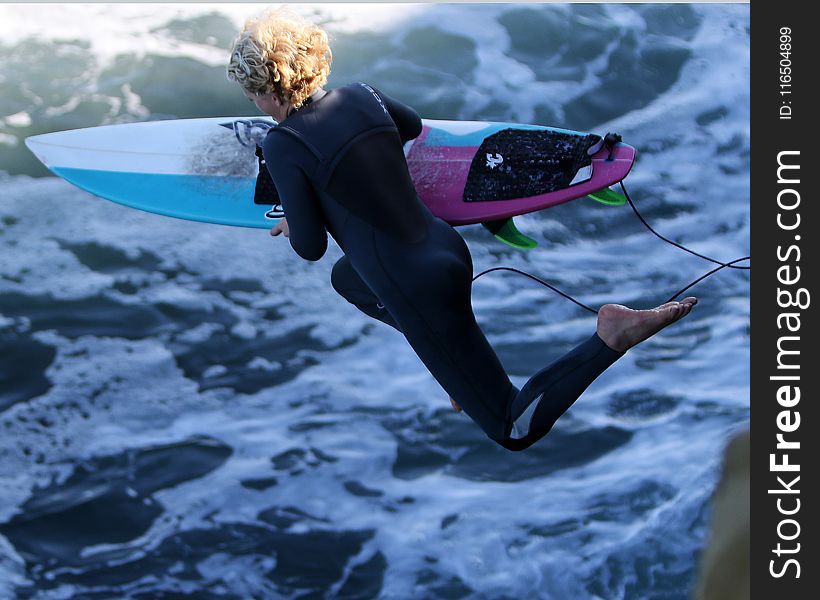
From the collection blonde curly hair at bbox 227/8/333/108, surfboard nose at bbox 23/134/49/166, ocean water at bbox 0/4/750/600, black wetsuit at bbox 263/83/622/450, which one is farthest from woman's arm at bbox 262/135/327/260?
ocean water at bbox 0/4/750/600

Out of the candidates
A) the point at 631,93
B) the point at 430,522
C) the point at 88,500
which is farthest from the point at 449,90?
the point at 88,500

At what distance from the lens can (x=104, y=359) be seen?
577cm

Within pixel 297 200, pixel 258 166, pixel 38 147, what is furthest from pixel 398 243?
pixel 38 147

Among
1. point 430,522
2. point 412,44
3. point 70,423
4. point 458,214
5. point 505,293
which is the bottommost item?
point 430,522

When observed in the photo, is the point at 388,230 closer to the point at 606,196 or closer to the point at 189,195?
the point at 606,196

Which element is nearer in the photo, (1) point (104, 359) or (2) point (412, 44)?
(1) point (104, 359)

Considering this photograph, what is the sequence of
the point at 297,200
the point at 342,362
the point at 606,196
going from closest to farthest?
1. the point at 297,200
2. the point at 606,196
3. the point at 342,362

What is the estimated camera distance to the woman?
6.75 feet

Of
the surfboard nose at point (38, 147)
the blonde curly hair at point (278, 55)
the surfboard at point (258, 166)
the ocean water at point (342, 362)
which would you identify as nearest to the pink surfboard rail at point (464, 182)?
the surfboard at point (258, 166)

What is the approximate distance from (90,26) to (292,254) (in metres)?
3.17

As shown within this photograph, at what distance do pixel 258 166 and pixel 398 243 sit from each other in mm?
1070

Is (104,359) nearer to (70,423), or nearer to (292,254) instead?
(70,423)

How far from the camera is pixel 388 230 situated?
7.08ft

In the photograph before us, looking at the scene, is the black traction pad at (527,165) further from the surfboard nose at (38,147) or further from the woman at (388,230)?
the surfboard nose at (38,147)
